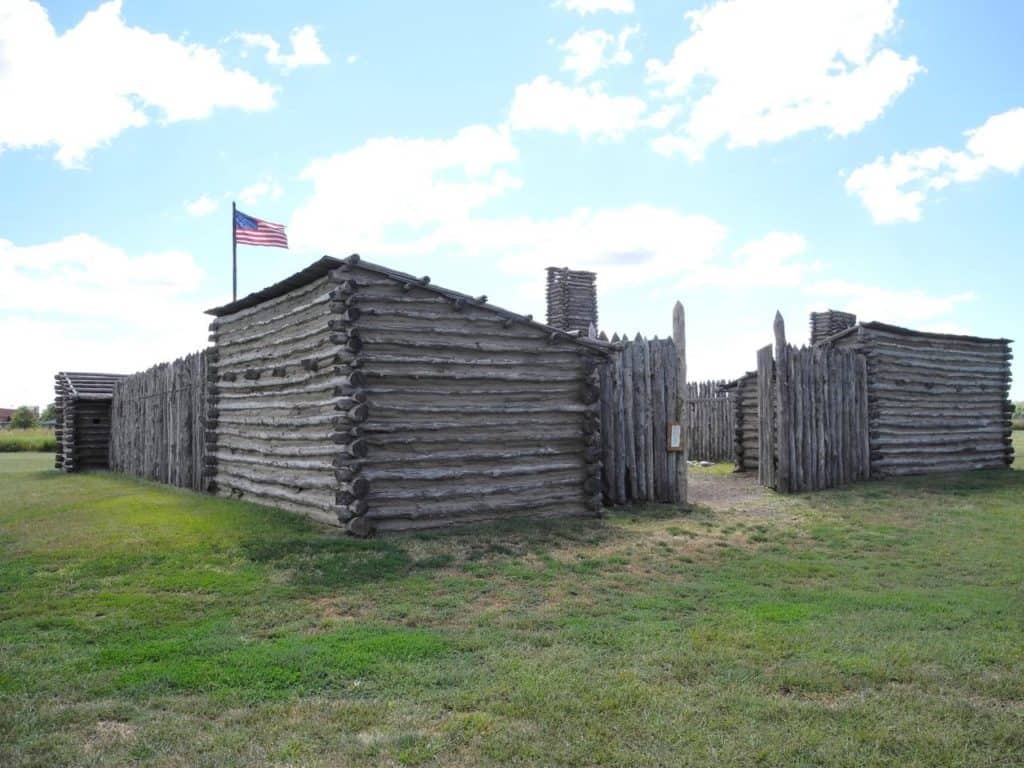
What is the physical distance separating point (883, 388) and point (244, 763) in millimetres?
17209

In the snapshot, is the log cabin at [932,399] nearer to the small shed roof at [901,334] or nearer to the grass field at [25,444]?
the small shed roof at [901,334]

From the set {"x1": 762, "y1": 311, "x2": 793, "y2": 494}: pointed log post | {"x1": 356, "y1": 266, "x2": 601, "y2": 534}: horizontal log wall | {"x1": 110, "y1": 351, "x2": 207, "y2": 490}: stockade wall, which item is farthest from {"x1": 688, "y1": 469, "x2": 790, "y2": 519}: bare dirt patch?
{"x1": 110, "y1": 351, "x2": 207, "y2": 490}: stockade wall

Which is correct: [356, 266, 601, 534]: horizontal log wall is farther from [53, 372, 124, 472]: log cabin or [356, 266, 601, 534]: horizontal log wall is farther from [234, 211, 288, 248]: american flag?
[53, 372, 124, 472]: log cabin

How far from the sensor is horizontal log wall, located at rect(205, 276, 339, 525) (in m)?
10.5

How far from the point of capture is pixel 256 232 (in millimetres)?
21234

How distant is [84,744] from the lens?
3.95m

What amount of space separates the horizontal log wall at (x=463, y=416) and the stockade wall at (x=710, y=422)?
1269 cm

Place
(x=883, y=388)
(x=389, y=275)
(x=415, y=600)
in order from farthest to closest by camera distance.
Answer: (x=883, y=388) → (x=389, y=275) → (x=415, y=600)

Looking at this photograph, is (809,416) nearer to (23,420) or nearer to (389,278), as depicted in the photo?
(389,278)

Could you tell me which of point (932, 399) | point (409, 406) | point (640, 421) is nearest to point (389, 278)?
point (409, 406)

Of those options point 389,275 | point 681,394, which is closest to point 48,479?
point 389,275

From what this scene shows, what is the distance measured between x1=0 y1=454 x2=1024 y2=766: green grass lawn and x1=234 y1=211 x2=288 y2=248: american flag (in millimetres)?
12503

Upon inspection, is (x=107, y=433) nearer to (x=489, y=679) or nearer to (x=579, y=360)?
(x=579, y=360)

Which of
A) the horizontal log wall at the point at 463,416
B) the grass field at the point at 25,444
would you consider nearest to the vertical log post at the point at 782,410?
the horizontal log wall at the point at 463,416
